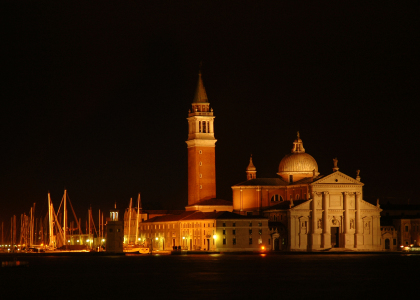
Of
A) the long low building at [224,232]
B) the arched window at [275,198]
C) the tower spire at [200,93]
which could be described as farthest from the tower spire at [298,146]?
the long low building at [224,232]

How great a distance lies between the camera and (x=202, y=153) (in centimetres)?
12044

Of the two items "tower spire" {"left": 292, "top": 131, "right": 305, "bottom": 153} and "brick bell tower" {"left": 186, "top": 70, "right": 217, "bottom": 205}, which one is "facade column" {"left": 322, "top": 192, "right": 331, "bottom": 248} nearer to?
"tower spire" {"left": 292, "top": 131, "right": 305, "bottom": 153}

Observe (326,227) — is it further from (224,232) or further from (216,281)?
(216,281)

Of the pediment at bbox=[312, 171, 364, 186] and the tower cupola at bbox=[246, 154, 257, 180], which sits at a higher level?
the tower cupola at bbox=[246, 154, 257, 180]

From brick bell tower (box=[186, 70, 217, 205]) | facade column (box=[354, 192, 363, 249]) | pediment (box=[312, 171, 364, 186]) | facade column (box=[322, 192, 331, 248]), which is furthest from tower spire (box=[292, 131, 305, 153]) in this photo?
facade column (box=[354, 192, 363, 249])

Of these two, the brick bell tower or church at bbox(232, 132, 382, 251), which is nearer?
church at bbox(232, 132, 382, 251)

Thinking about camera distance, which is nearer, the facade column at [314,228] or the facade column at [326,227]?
the facade column at [314,228]

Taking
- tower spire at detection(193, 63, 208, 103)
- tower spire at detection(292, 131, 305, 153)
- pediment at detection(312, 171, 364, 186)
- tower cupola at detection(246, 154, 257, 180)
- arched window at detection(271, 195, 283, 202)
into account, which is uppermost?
tower spire at detection(193, 63, 208, 103)

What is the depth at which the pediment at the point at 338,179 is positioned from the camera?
359 ft

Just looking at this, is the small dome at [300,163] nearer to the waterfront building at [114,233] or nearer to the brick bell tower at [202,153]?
the brick bell tower at [202,153]

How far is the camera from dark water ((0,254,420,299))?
47656mm

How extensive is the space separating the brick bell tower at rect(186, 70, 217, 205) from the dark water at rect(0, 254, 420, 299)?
4672cm

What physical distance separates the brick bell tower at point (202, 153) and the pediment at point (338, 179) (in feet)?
54.7

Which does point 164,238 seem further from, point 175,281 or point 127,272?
point 175,281
